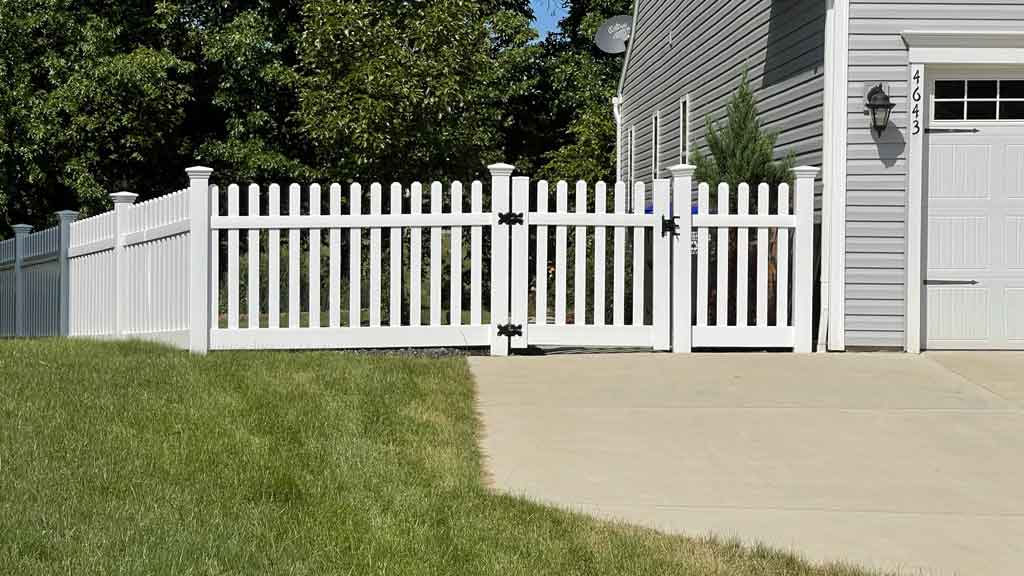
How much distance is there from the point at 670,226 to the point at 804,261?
1189mm

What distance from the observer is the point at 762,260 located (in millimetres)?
10773

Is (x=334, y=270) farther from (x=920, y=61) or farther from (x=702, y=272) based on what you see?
(x=920, y=61)

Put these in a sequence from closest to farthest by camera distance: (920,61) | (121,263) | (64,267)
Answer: (920,61) → (121,263) → (64,267)

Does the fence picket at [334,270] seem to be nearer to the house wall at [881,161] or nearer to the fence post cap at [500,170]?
the fence post cap at [500,170]

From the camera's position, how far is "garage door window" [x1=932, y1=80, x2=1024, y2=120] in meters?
11.2

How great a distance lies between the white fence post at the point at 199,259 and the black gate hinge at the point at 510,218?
2.41m

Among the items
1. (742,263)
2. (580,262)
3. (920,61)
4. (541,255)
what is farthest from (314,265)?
(920,61)

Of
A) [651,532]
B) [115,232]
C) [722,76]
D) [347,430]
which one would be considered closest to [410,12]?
[722,76]

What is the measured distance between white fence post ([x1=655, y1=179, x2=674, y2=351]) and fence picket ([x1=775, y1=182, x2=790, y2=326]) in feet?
3.06

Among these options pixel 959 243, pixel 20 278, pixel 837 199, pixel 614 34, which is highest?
pixel 614 34

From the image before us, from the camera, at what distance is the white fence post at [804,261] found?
10.8 m

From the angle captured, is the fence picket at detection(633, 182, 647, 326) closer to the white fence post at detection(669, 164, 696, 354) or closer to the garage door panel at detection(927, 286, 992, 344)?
the white fence post at detection(669, 164, 696, 354)

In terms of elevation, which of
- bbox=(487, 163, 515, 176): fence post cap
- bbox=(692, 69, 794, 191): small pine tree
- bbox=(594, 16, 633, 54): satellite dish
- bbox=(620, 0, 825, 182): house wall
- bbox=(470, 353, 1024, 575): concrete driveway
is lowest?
bbox=(470, 353, 1024, 575): concrete driveway

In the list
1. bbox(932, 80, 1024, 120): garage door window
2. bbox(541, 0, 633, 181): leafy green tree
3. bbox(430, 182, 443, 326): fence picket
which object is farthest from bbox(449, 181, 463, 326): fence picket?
bbox(541, 0, 633, 181): leafy green tree
